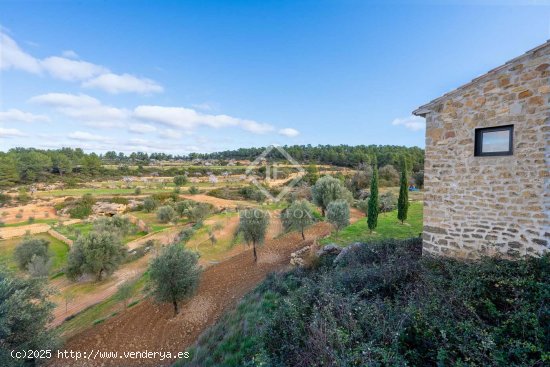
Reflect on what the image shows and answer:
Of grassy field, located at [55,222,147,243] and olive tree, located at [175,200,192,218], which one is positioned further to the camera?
olive tree, located at [175,200,192,218]

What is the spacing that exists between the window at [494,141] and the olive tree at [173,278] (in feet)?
31.1

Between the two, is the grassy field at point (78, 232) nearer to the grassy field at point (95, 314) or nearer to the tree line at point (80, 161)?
the grassy field at point (95, 314)

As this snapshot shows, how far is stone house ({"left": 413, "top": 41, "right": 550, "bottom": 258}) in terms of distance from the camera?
11.9 ft

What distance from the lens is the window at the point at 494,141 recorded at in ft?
12.9

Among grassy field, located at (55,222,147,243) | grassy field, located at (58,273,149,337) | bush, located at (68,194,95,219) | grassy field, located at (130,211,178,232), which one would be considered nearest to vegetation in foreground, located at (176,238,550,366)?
grassy field, located at (58,273,149,337)

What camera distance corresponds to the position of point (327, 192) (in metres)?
19.5

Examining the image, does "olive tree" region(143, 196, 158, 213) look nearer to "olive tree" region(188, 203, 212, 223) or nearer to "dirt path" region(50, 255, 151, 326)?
"olive tree" region(188, 203, 212, 223)

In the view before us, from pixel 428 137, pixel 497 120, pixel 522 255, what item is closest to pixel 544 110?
pixel 497 120

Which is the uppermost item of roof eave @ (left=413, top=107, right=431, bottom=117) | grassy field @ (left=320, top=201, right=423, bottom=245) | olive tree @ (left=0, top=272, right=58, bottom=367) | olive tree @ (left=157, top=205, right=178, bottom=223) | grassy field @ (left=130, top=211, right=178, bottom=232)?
roof eave @ (left=413, top=107, right=431, bottom=117)

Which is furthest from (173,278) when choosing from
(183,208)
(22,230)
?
(22,230)

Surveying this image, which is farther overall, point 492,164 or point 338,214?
point 338,214

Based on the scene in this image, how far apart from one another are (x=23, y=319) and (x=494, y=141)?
11075 millimetres

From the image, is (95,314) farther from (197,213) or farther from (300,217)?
(197,213)

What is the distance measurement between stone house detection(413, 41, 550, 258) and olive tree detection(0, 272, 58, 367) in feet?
31.0
